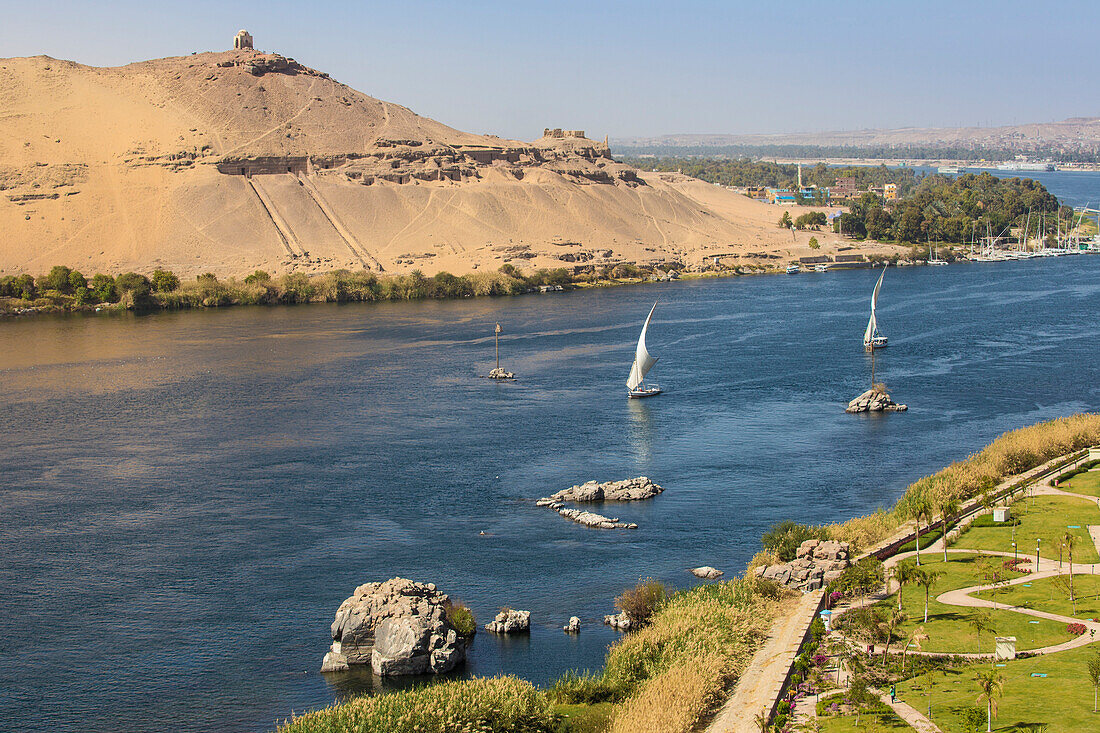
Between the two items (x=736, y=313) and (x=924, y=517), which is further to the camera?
(x=736, y=313)

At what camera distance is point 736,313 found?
89688 millimetres

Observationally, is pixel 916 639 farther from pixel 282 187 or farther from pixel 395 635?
pixel 282 187

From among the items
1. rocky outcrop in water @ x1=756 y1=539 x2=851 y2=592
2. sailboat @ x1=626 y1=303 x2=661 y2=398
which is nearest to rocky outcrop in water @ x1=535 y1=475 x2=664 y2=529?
rocky outcrop in water @ x1=756 y1=539 x2=851 y2=592

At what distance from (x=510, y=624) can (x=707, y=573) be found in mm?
6826

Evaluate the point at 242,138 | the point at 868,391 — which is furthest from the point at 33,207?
the point at 868,391

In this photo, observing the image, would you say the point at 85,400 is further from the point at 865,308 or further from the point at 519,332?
the point at 865,308

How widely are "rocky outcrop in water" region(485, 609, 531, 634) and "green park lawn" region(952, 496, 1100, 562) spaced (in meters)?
12.9

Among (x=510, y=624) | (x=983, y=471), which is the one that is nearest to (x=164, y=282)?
(x=510, y=624)

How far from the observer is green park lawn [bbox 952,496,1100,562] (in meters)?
31.5

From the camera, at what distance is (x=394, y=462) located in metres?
48.0

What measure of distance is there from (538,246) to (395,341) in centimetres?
4335

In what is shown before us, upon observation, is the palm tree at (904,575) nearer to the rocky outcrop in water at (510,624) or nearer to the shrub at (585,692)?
the shrub at (585,692)

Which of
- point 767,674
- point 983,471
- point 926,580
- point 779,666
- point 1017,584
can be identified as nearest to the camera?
point 767,674

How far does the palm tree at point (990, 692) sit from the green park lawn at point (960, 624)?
108 inches
